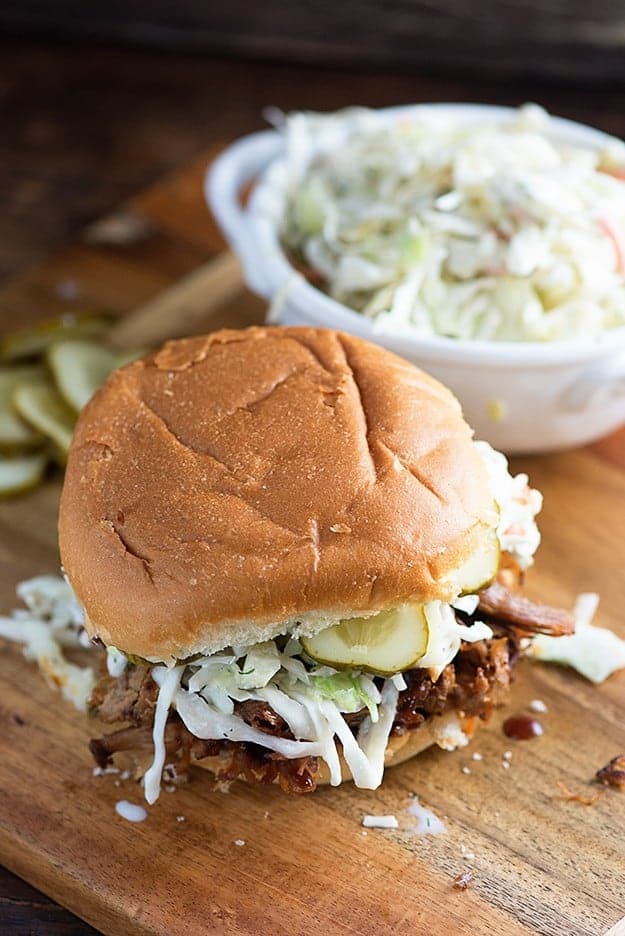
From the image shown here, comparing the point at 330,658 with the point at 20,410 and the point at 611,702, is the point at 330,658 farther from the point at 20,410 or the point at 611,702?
the point at 20,410

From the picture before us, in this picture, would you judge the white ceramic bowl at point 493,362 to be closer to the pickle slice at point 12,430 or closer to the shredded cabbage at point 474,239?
the shredded cabbage at point 474,239

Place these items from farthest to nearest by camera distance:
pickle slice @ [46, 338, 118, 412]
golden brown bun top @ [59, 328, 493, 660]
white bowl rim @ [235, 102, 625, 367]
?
pickle slice @ [46, 338, 118, 412], white bowl rim @ [235, 102, 625, 367], golden brown bun top @ [59, 328, 493, 660]

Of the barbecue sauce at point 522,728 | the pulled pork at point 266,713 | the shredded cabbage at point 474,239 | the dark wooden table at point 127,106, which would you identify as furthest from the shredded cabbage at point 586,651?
the dark wooden table at point 127,106

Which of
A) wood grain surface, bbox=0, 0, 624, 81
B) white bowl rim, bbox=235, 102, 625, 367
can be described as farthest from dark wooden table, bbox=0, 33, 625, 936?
white bowl rim, bbox=235, 102, 625, 367

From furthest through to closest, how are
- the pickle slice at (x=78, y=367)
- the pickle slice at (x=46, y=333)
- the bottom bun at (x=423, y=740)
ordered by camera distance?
1. the pickle slice at (x=46, y=333)
2. the pickle slice at (x=78, y=367)
3. the bottom bun at (x=423, y=740)

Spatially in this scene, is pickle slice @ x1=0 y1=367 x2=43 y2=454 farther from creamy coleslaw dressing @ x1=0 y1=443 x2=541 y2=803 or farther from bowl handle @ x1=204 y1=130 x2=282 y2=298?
creamy coleslaw dressing @ x1=0 y1=443 x2=541 y2=803

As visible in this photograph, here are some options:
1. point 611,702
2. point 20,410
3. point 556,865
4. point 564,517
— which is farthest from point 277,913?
point 20,410

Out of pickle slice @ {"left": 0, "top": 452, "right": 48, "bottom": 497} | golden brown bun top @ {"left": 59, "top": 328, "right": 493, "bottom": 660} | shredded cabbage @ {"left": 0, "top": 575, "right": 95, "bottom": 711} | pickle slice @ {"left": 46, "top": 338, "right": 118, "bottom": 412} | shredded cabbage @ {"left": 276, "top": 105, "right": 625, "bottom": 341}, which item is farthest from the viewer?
pickle slice @ {"left": 46, "top": 338, "right": 118, "bottom": 412}
